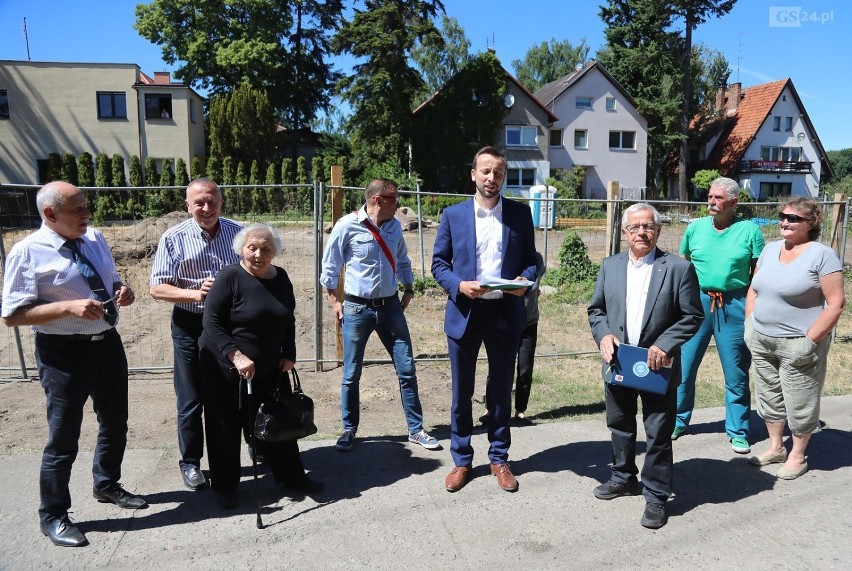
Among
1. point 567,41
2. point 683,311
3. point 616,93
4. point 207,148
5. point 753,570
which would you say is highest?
point 567,41

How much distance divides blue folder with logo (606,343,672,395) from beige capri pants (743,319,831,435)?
1.14m

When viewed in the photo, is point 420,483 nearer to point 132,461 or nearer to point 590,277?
point 132,461

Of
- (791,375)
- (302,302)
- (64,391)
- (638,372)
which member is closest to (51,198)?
(64,391)

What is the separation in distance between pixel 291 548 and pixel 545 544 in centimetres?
136

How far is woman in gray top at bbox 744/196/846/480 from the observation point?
400 centimetres

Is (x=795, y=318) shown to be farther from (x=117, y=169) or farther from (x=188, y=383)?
(x=117, y=169)

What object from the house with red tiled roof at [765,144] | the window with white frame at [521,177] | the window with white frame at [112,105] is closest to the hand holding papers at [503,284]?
the window with white frame at [112,105]

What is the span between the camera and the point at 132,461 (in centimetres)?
443

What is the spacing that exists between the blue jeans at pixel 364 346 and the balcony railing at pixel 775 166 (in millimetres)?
44558

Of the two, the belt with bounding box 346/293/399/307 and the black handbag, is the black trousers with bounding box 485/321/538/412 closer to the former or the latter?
the belt with bounding box 346/293/399/307

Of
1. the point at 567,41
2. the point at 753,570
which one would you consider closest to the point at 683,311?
the point at 753,570

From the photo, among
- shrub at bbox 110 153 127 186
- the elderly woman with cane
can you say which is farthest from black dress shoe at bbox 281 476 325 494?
shrub at bbox 110 153 127 186

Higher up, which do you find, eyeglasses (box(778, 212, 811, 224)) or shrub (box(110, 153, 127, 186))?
shrub (box(110, 153, 127, 186))

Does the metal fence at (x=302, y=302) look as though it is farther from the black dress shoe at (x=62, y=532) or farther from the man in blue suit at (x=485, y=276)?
the black dress shoe at (x=62, y=532)
